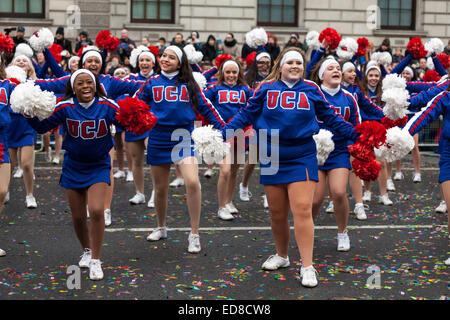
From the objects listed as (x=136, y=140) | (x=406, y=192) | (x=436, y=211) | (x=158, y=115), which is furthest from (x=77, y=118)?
(x=406, y=192)

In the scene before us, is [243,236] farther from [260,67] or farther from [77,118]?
[260,67]

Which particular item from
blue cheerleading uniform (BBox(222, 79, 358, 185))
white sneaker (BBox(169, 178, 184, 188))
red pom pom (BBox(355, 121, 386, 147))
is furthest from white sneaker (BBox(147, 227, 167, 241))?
white sneaker (BBox(169, 178, 184, 188))

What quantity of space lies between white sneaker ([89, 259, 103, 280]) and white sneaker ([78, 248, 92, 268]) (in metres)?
0.32

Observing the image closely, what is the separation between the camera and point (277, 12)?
23.4 metres

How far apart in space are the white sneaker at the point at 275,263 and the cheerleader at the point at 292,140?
1.33ft

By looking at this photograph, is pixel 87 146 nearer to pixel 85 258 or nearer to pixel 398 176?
pixel 85 258

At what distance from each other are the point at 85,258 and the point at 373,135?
Result: 110 inches

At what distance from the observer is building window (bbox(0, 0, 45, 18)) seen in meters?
21.8

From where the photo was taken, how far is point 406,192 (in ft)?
34.7

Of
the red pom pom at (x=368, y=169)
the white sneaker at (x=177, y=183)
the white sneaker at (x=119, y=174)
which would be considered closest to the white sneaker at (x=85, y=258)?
the red pom pom at (x=368, y=169)

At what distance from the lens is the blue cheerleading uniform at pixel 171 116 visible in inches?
273

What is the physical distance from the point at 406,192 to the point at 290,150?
5.42m

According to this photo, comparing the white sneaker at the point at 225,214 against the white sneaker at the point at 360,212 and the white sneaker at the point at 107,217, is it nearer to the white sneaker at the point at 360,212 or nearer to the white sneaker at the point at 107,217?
the white sneaker at the point at 107,217

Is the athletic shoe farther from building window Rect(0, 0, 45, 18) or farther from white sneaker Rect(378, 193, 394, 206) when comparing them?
building window Rect(0, 0, 45, 18)
